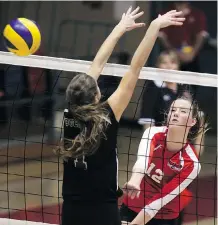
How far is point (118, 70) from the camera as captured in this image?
16.4 ft

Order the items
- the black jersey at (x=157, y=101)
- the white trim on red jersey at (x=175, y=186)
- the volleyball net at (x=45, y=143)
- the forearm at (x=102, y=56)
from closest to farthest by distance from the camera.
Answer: the forearm at (x=102, y=56) < the white trim on red jersey at (x=175, y=186) < the volleyball net at (x=45, y=143) < the black jersey at (x=157, y=101)

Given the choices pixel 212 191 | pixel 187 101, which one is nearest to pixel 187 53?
pixel 212 191

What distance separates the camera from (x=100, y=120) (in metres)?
3.90

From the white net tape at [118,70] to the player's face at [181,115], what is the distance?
0.16 m

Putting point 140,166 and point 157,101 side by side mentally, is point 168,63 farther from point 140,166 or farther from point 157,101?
point 140,166

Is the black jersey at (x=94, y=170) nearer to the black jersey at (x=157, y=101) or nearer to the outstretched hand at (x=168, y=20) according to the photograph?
the outstretched hand at (x=168, y=20)

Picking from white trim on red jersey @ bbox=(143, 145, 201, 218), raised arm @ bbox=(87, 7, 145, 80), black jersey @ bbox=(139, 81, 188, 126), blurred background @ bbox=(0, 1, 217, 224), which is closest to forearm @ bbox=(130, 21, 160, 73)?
raised arm @ bbox=(87, 7, 145, 80)

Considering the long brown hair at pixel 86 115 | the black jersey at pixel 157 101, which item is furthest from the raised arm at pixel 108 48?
the black jersey at pixel 157 101

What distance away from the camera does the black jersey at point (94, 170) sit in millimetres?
3959

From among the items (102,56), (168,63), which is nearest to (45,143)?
(168,63)

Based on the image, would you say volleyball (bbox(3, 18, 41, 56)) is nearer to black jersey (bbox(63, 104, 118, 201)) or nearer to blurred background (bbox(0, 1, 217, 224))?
black jersey (bbox(63, 104, 118, 201))

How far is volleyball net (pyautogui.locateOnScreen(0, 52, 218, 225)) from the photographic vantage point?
5.11m

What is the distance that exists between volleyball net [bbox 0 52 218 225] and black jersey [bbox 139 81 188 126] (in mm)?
67

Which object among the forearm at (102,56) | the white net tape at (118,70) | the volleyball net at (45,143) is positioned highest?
the forearm at (102,56)
